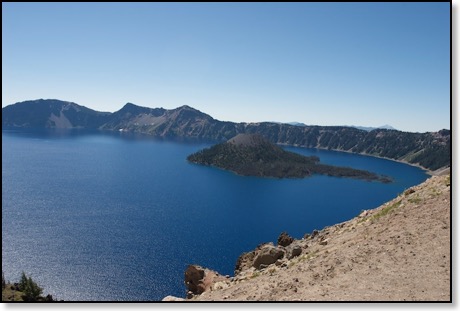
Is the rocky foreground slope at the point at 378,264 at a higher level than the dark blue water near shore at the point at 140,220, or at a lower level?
higher

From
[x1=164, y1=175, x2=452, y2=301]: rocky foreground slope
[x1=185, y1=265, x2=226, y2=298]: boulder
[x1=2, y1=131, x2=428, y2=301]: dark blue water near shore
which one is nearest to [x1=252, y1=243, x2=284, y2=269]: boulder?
[x1=164, y1=175, x2=452, y2=301]: rocky foreground slope

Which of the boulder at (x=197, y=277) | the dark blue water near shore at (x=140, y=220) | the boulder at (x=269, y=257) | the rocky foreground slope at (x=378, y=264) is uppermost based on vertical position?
Result: the rocky foreground slope at (x=378, y=264)

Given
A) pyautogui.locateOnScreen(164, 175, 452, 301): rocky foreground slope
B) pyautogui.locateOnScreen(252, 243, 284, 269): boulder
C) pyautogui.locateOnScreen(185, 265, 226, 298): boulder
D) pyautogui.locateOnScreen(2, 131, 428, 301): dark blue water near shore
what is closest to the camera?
pyautogui.locateOnScreen(164, 175, 452, 301): rocky foreground slope

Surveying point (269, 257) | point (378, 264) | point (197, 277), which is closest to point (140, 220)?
point (197, 277)

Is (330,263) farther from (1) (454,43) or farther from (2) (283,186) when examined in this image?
(2) (283,186)

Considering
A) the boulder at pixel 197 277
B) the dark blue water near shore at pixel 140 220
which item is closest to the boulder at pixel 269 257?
the boulder at pixel 197 277

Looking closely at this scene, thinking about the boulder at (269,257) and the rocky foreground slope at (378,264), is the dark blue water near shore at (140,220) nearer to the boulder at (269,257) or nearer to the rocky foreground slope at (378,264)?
the boulder at (269,257)

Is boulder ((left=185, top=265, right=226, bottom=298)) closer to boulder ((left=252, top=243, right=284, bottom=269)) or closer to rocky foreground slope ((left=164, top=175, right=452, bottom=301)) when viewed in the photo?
boulder ((left=252, top=243, right=284, bottom=269))

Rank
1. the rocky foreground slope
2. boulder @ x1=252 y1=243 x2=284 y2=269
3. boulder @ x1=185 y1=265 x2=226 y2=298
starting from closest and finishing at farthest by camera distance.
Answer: the rocky foreground slope → boulder @ x1=252 y1=243 x2=284 y2=269 → boulder @ x1=185 y1=265 x2=226 y2=298
